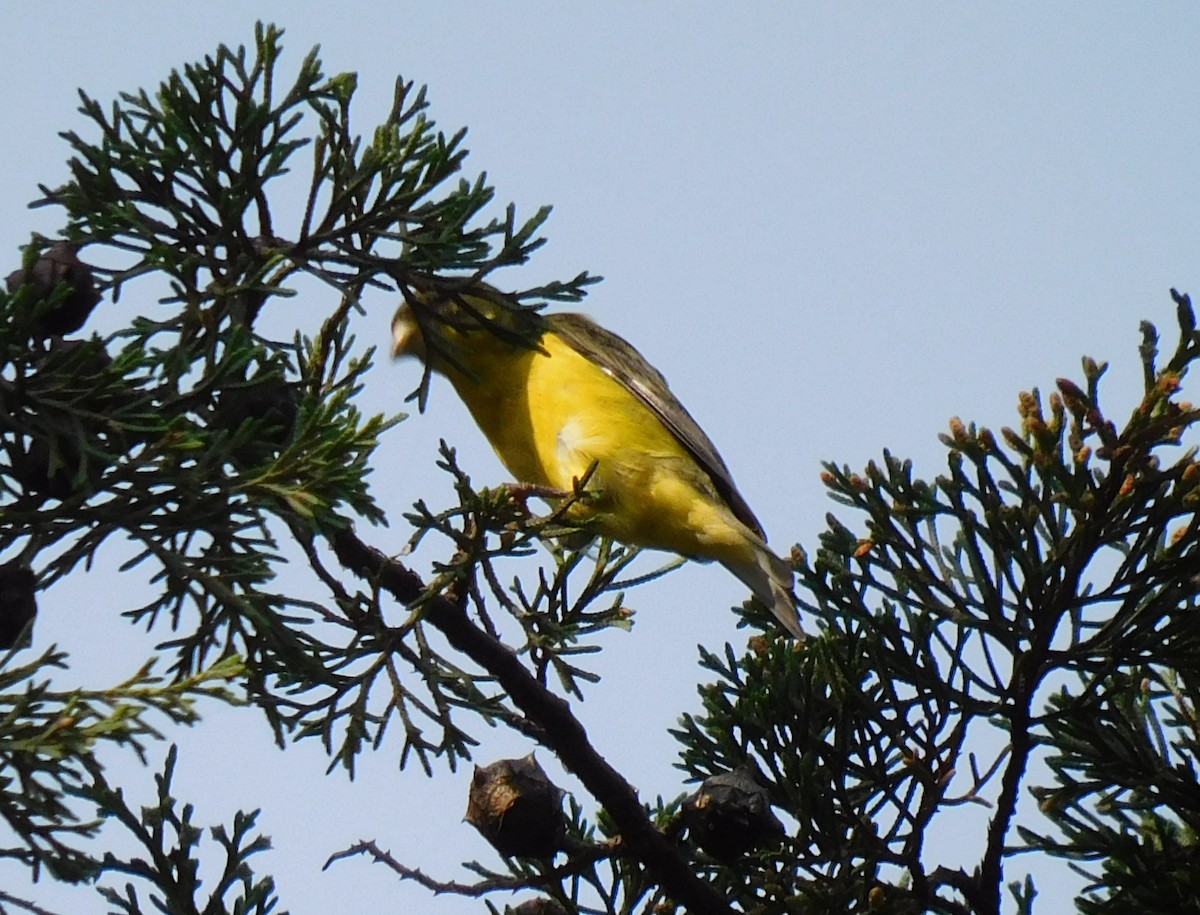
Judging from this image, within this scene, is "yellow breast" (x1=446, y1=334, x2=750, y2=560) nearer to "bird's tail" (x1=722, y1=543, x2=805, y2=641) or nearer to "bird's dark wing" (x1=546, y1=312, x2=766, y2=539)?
"bird's tail" (x1=722, y1=543, x2=805, y2=641)

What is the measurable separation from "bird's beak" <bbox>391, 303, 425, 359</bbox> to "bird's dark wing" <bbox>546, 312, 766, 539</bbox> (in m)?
0.53

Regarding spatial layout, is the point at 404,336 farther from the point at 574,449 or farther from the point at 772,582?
the point at 772,582

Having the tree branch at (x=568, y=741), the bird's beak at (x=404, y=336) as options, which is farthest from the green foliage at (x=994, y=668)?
the bird's beak at (x=404, y=336)

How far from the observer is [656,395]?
564 cm

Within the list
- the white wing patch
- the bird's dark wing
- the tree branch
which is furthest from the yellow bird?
the tree branch

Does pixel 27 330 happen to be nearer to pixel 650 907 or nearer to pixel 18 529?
pixel 18 529

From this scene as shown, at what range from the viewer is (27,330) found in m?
2.57

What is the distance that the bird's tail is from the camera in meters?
4.10

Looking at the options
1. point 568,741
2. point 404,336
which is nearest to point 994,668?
point 568,741

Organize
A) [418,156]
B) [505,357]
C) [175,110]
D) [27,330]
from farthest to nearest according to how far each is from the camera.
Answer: [505,357]
[418,156]
[175,110]
[27,330]

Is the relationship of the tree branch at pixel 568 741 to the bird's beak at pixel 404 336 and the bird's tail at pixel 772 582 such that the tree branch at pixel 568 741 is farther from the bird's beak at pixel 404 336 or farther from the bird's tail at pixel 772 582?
the bird's beak at pixel 404 336

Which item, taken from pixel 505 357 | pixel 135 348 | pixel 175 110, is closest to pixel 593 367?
pixel 505 357

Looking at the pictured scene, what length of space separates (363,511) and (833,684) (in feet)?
4.10

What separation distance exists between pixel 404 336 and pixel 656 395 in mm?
997
